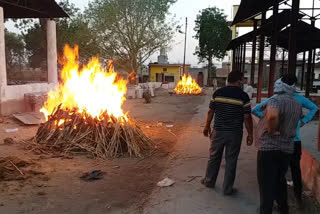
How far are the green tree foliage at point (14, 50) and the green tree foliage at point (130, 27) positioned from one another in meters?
7.23

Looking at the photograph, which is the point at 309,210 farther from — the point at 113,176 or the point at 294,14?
the point at 294,14

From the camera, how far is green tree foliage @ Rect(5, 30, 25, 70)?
28031 mm

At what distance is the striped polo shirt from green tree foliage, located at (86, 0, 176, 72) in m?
26.1

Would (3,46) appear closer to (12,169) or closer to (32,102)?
(32,102)

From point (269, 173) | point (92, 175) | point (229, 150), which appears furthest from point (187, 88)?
point (269, 173)

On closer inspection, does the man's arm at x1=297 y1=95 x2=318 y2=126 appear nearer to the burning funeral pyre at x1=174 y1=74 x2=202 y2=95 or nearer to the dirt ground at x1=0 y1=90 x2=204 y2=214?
the dirt ground at x1=0 y1=90 x2=204 y2=214

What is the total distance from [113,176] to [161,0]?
26731 mm

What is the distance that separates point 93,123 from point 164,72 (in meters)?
40.9

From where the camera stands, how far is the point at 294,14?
25.0 ft

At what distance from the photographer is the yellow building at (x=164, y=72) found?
47438 mm

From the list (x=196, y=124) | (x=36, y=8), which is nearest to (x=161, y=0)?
(x=36, y=8)

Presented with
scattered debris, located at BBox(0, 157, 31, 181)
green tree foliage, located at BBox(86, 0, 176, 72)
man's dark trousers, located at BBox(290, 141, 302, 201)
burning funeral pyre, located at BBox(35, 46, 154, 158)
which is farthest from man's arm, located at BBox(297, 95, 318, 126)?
green tree foliage, located at BBox(86, 0, 176, 72)

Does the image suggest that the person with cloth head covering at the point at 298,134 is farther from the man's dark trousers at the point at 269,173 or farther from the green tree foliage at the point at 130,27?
the green tree foliage at the point at 130,27

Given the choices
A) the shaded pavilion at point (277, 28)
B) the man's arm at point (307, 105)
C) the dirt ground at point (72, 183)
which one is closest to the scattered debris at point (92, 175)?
the dirt ground at point (72, 183)
